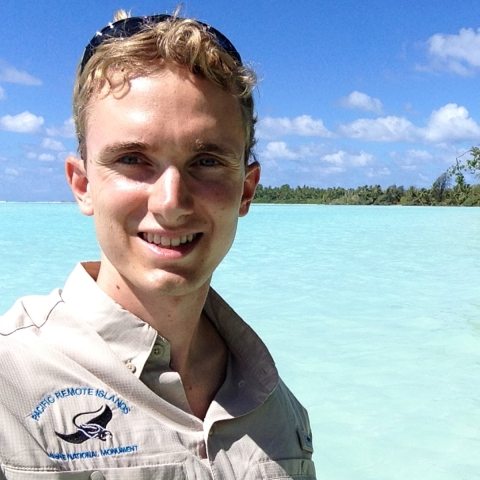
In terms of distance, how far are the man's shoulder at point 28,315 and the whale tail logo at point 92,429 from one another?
0.19 meters

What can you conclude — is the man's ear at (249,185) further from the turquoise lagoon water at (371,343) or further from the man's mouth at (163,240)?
the turquoise lagoon water at (371,343)

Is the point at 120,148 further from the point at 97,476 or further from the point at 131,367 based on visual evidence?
the point at 97,476

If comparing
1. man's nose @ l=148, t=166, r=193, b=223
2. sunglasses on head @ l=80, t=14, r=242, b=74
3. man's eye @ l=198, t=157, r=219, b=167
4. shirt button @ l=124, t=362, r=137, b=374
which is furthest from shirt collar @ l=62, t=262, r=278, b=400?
sunglasses on head @ l=80, t=14, r=242, b=74

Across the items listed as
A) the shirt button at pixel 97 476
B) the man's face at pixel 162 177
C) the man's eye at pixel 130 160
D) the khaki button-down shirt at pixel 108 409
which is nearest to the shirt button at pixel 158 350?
the khaki button-down shirt at pixel 108 409

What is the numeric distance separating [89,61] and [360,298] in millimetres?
6771

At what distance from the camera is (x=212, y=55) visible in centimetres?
122

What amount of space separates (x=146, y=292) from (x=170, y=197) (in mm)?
212

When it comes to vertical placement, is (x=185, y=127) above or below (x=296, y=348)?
above

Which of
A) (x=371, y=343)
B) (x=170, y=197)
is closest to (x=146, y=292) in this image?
(x=170, y=197)

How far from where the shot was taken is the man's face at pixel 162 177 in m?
1.16

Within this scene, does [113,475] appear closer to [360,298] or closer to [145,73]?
[145,73]

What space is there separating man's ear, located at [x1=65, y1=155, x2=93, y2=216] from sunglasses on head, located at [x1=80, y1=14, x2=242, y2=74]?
19cm

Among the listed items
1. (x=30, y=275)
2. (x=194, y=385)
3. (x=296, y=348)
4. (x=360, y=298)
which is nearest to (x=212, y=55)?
(x=194, y=385)

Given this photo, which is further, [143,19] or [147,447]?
[143,19]
